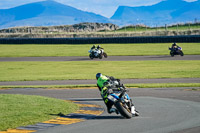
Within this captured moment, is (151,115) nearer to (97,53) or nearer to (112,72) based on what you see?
(112,72)

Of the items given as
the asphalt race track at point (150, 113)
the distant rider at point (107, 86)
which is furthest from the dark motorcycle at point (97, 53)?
the distant rider at point (107, 86)

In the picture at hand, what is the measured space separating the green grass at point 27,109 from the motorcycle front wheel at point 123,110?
2.37 metres

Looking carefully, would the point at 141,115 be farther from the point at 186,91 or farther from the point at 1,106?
the point at 186,91

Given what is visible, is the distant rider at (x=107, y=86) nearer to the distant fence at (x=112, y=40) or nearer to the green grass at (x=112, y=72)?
the green grass at (x=112, y=72)

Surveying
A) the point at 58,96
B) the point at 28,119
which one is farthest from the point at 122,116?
the point at 58,96

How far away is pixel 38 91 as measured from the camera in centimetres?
2270

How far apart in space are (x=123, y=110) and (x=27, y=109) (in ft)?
13.0

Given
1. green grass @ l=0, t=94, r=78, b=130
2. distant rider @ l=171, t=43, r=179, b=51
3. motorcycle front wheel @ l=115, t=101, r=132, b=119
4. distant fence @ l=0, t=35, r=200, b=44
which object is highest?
distant fence @ l=0, t=35, r=200, b=44

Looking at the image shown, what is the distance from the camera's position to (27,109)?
15.0 metres

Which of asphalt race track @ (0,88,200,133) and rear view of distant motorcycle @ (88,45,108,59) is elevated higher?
rear view of distant motorcycle @ (88,45,108,59)

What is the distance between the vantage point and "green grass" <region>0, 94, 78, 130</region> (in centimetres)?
1284

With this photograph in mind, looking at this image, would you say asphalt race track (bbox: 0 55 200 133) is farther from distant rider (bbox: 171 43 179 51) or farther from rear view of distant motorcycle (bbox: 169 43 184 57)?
rear view of distant motorcycle (bbox: 169 43 184 57)

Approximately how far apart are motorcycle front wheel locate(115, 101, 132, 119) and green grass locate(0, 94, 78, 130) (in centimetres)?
237

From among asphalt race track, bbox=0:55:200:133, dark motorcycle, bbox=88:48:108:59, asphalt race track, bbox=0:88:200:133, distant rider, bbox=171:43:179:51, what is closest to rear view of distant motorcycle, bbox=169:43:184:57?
distant rider, bbox=171:43:179:51
